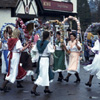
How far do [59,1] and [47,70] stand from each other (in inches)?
987

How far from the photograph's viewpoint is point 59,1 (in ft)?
115

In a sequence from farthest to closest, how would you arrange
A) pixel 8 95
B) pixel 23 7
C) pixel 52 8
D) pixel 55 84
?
pixel 52 8 < pixel 23 7 < pixel 55 84 < pixel 8 95

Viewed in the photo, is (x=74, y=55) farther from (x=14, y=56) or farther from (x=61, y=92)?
(x=14, y=56)

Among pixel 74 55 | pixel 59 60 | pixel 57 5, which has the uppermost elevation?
pixel 57 5

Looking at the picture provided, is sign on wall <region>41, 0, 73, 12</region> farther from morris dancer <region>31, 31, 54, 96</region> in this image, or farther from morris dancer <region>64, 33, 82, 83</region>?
morris dancer <region>31, 31, 54, 96</region>

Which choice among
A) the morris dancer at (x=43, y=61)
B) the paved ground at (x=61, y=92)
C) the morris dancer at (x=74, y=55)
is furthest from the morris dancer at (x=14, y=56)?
the morris dancer at (x=74, y=55)

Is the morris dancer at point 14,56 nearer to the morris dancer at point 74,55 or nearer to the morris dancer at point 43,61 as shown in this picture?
the morris dancer at point 43,61

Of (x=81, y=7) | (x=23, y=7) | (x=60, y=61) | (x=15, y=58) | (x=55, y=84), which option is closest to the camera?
(x=15, y=58)

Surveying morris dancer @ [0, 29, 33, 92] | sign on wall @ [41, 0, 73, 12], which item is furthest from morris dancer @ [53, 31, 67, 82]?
sign on wall @ [41, 0, 73, 12]

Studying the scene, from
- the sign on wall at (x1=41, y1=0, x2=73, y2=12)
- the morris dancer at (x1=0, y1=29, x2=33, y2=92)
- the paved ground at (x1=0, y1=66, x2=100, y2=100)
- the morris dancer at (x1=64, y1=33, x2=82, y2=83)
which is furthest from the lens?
the sign on wall at (x1=41, y1=0, x2=73, y2=12)

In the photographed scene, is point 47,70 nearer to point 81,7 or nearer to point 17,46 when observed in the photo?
point 17,46

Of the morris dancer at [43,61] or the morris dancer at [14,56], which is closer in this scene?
the morris dancer at [43,61]

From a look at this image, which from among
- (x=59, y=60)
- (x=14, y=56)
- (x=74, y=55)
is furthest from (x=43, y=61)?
(x=59, y=60)

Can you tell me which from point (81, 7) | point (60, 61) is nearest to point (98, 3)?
point (81, 7)
